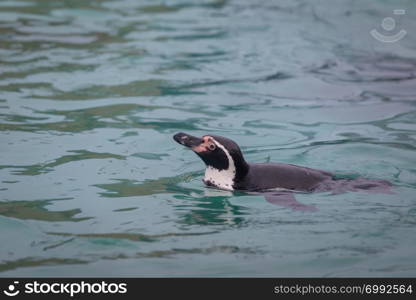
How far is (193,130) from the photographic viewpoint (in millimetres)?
10227

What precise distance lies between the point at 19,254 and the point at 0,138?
331 cm

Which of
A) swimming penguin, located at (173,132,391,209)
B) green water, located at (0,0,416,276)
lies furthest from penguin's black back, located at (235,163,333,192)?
green water, located at (0,0,416,276)

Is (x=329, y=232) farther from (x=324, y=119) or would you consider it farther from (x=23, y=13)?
(x=23, y=13)

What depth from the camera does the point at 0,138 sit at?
9773mm

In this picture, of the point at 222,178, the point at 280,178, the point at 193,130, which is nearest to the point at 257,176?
the point at 280,178

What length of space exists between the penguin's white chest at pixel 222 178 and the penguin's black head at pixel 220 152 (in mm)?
29

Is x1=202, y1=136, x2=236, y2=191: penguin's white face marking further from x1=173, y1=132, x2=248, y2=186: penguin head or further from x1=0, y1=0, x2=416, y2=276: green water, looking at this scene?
x1=0, y1=0, x2=416, y2=276: green water

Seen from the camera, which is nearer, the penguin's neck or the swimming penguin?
the swimming penguin

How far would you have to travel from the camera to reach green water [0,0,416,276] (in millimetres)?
6762

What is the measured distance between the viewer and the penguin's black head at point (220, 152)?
7.98m

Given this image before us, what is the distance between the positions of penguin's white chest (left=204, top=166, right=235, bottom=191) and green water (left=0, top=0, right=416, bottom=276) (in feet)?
0.31

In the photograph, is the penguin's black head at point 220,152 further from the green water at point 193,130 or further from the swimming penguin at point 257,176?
the green water at point 193,130

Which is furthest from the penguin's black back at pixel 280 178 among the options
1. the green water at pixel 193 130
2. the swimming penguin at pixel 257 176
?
the green water at pixel 193 130

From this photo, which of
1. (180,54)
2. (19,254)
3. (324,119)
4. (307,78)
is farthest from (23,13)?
(19,254)
